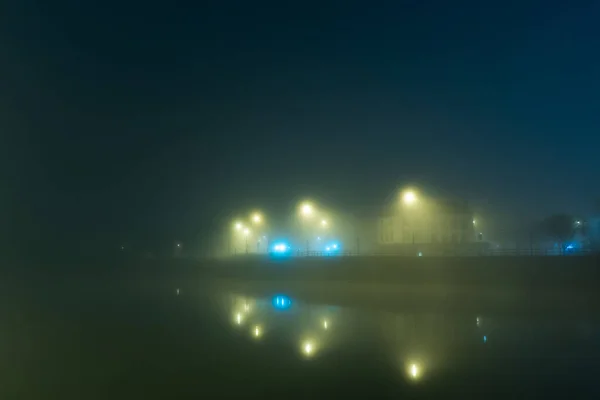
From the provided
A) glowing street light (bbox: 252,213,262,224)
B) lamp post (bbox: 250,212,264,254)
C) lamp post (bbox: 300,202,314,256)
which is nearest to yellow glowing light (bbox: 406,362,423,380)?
lamp post (bbox: 300,202,314,256)

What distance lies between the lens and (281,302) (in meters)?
28.4

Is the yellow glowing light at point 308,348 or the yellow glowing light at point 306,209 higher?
the yellow glowing light at point 306,209

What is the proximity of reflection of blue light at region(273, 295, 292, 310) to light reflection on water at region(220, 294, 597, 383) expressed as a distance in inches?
47.2

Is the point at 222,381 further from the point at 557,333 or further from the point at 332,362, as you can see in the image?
the point at 557,333

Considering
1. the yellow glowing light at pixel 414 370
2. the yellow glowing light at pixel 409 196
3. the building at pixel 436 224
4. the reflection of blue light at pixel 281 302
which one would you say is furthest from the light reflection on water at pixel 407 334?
the building at pixel 436 224

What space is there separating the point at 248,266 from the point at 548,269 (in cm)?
2827

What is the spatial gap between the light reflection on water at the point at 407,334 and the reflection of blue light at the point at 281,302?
120cm

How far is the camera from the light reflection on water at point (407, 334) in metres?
14.6

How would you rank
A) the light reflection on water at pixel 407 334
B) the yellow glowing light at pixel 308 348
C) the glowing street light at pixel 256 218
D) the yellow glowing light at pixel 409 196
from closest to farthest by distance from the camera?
the light reflection on water at pixel 407 334
the yellow glowing light at pixel 308 348
the yellow glowing light at pixel 409 196
the glowing street light at pixel 256 218

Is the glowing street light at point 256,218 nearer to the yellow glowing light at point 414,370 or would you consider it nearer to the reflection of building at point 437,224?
the reflection of building at point 437,224

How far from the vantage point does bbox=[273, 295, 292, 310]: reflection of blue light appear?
2616 cm

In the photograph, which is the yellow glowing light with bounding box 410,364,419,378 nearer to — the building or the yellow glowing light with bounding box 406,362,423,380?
the yellow glowing light with bounding box 406,362,423,380

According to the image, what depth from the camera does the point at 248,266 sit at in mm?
51750

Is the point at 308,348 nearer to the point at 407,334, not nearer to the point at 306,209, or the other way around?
the point at 407,334
